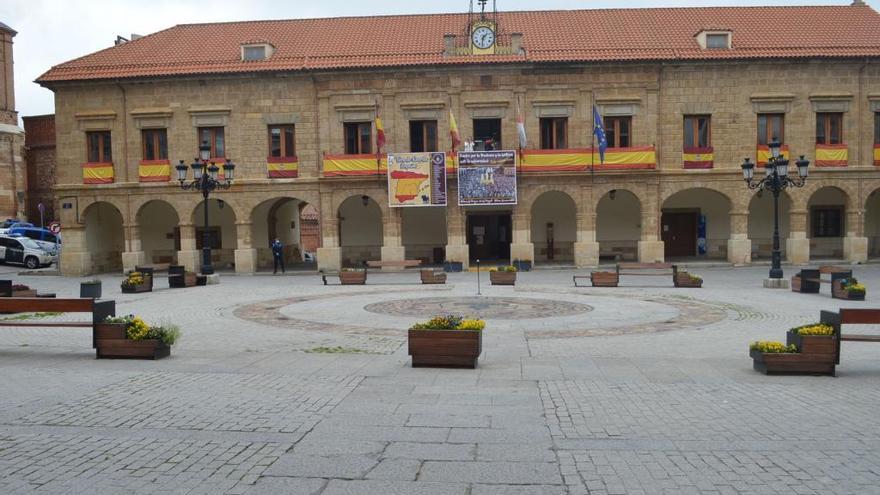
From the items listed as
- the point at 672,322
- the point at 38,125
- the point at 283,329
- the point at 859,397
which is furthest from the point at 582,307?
the point at 38,125

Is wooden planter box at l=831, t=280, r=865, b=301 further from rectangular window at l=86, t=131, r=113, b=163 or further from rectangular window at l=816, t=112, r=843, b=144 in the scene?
rectangular window at l=86, t=131, r=113, b=163

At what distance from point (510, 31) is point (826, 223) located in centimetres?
1945

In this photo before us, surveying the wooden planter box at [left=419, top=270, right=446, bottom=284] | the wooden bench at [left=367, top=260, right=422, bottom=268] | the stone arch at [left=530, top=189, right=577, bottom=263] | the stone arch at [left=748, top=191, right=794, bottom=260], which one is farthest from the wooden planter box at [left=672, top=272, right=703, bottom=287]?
the stone arch at [left=748, top=191, right=794, bottom=260]

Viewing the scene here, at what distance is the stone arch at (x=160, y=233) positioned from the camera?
34.8m

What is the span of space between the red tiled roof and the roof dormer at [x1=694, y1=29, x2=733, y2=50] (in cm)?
36

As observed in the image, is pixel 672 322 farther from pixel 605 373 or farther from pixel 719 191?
pixel 719 191

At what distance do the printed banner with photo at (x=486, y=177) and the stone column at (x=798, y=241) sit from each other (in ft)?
44.3

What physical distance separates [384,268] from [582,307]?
1589 cm

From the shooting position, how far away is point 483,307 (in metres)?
15.5

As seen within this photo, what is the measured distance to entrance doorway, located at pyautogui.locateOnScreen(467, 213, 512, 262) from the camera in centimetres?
3428

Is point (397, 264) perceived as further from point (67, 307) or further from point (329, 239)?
point (67, 307)

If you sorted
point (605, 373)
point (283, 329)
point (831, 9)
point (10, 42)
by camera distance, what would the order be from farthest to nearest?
1. point (10, 42)
2. point (831, 9)
3. point (283, 329)
4. point (605, 373)

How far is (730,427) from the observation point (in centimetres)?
596

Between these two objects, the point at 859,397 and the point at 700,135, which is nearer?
the point at 859,397
